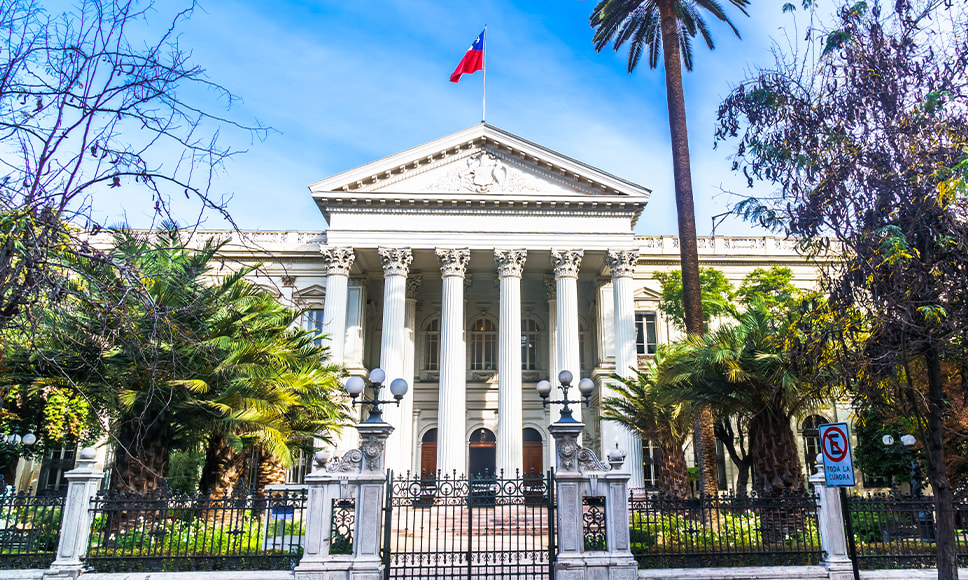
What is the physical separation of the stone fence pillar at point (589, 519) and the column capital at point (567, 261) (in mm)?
16529

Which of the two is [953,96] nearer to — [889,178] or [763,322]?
[889,178]

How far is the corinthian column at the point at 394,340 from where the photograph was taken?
24.1 m

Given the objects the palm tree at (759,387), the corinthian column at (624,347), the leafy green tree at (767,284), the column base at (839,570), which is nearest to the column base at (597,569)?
the column base at (839,570)

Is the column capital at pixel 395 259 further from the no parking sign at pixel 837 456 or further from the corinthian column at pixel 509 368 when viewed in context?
the no parking sign at pixel 837 456

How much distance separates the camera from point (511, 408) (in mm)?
24250

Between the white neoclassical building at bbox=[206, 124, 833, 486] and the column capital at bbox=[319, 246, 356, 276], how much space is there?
42 mm

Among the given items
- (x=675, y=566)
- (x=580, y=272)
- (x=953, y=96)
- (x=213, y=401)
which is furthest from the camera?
(x=580, y=272)

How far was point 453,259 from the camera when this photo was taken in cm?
2630

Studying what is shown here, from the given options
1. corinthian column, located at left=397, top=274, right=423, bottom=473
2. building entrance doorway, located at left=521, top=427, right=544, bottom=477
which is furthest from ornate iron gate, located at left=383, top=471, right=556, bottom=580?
building entrance doorway, located at left=521, top=427, right=544, bottom=477

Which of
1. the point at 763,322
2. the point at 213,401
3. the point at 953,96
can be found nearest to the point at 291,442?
the point at 213,401

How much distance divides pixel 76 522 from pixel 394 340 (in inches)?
613

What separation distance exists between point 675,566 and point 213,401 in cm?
841

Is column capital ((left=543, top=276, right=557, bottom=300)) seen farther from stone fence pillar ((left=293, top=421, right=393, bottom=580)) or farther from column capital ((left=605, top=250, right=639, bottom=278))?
stone fence pillar ((left=293, top=421, right=393, bottom=580))

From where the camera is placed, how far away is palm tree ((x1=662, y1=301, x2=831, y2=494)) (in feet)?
45.7
